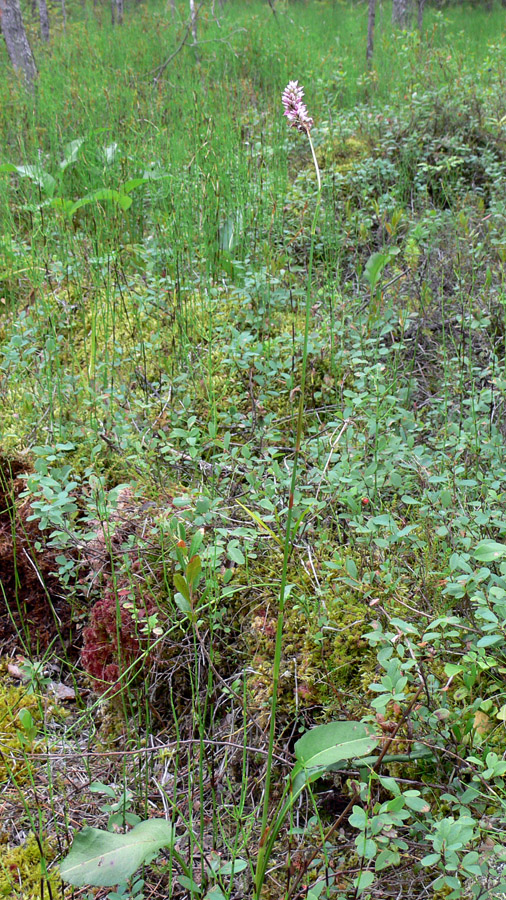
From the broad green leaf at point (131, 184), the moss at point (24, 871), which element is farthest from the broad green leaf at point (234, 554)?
the broad green leaf at point (131, 184)

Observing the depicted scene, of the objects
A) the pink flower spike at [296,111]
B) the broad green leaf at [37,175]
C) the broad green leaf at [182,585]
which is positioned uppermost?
the broad green leaf at [37,175]

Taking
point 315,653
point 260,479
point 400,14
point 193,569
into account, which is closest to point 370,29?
point 400,14

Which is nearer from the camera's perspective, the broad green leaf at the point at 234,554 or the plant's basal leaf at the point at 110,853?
the plant's basal leaf at the point at 110,853

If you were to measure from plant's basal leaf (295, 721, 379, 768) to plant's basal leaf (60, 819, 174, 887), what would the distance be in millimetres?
265

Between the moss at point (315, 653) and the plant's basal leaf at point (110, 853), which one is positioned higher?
the moss at point (315, 653)

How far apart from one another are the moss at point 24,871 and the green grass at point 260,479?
0.01 metres

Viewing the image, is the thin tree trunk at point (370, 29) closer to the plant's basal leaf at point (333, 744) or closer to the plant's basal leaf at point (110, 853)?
the plant's basal leaf at point (333, 744)

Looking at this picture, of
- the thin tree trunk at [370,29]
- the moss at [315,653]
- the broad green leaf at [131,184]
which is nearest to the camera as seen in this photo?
the moss at [315,653]

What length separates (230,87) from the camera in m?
5.30

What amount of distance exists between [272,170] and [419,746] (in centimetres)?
329

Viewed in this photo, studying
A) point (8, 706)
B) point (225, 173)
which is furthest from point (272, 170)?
point (8, 706)

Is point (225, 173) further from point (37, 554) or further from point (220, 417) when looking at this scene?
point (37, 554)

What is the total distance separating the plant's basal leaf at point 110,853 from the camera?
101 cm

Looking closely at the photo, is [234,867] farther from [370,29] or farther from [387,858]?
[370,29]
